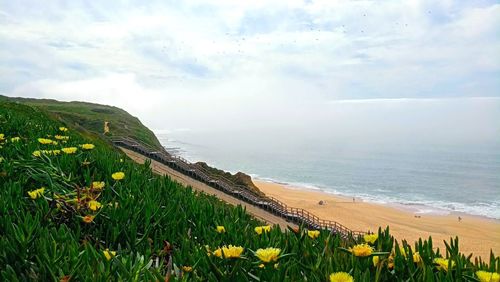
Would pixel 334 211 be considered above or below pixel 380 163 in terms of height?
below

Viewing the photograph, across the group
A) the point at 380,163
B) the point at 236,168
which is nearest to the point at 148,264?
the point at 236,168

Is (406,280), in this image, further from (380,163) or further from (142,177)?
(380,163)

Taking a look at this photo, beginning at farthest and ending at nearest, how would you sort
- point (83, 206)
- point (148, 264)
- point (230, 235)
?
point (83, 206), point (230, 235), point (148, 264)

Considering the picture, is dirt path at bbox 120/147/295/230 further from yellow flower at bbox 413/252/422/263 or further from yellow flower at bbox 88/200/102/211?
yellow flower at bbox 413/252/422/263

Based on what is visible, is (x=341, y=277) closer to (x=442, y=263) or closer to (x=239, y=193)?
(x=442, y=263)

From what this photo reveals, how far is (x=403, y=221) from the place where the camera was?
43.2 metres

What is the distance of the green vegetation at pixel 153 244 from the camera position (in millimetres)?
1803

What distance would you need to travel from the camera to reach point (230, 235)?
100.0 inches

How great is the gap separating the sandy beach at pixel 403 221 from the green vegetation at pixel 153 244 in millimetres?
33135

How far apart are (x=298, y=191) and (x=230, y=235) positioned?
57460mm

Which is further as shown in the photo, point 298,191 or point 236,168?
point 236,168

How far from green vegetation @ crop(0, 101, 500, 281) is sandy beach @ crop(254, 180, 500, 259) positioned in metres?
33.1

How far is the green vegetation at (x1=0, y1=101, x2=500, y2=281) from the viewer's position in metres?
1.80

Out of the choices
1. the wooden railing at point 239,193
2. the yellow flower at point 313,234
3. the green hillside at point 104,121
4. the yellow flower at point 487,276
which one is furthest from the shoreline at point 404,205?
the yellow flower at point 487,276
